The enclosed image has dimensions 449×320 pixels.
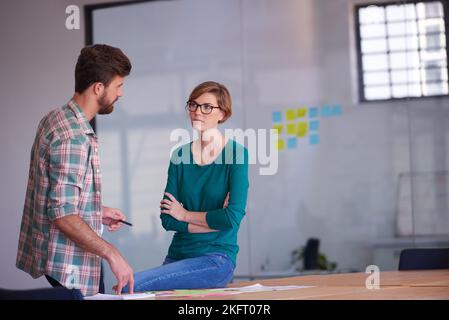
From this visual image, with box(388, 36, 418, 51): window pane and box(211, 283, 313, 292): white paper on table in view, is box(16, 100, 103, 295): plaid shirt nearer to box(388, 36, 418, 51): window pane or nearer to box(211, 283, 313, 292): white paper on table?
box(211, 283, 313, 292): white paper on table

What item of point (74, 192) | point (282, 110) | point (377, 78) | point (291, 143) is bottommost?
point (74, 192)

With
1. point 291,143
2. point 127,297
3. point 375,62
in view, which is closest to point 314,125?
point 291,143

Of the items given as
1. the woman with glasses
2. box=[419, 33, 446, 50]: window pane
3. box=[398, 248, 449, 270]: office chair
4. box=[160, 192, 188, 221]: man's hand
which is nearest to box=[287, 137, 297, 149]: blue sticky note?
box=[419, 33, 446, 50]: window pane

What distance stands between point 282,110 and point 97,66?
3.10 meters

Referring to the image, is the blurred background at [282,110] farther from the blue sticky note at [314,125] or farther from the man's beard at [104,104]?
the man's beard at [104,104]

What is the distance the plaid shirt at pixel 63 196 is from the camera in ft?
9.32

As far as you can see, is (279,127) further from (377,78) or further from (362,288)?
(362,288)

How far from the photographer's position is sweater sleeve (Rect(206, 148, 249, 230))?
10.4 ft

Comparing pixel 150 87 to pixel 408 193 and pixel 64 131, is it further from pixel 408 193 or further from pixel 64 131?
pixel 64 131

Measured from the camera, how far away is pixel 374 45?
577cm

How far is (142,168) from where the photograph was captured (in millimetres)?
6383

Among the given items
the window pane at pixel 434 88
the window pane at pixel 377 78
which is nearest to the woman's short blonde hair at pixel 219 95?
the window pane at pixel 377 78
